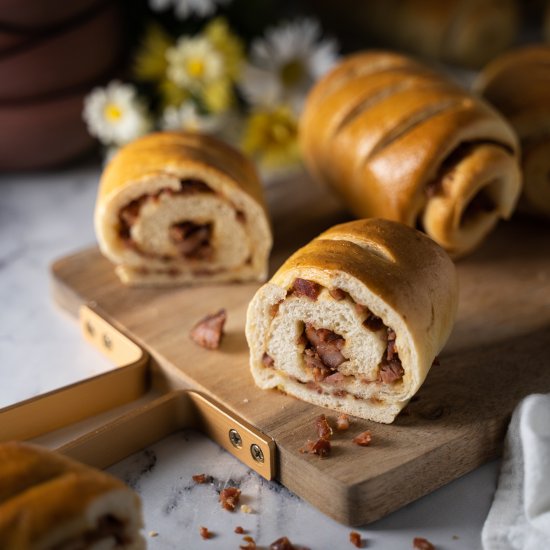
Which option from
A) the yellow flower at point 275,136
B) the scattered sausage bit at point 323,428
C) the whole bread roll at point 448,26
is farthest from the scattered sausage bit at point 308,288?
the whole bread roll at point 448,26

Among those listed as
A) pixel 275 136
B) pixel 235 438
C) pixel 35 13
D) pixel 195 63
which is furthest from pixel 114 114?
pixel 235 438

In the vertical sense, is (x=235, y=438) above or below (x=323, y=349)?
below

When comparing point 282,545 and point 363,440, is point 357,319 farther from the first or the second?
point 282,545

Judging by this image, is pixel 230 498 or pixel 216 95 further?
pixel 216 95

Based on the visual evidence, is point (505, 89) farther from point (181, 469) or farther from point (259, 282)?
point (181, 469)

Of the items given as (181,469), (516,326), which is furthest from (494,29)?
(181,469)

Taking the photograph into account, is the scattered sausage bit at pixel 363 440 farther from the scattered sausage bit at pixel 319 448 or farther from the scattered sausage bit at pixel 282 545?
the scattered sausage bit at pixel 282 545

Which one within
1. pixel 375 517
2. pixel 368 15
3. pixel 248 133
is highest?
pixel 368 15

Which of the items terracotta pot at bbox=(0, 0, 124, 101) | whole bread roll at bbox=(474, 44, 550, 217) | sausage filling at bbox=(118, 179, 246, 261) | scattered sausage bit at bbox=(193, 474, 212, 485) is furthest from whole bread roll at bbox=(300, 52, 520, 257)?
scattered sausage bit at bbox=(193, 474, 212, 485)
